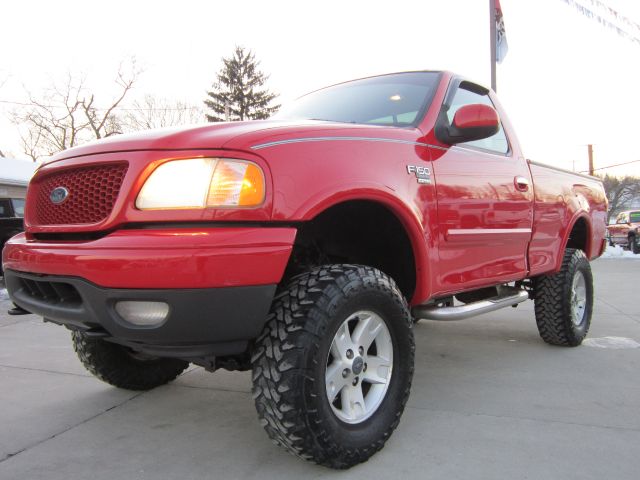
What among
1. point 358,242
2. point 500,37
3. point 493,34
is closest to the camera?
point 358,242

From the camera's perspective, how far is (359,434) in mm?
2230

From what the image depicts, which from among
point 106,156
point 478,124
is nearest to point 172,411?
point 106,156

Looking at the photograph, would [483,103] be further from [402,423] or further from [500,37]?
[500,37]

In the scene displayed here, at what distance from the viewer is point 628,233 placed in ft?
68.5

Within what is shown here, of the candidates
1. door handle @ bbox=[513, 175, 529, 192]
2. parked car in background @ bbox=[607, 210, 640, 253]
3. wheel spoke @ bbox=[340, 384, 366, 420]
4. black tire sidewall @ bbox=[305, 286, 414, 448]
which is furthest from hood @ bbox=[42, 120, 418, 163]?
parked car in background @ bbox=[607, 210, 640, 253]

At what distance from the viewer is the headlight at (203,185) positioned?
6.30 ft

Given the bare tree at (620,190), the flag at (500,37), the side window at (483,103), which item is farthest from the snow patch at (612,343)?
the bare tree at (620,190)

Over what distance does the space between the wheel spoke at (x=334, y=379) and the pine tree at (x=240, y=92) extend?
4064 cm

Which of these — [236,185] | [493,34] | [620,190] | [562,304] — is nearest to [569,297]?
[562,304]

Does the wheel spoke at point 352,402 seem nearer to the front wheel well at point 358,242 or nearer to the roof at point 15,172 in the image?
the front wheel well at point 358,242

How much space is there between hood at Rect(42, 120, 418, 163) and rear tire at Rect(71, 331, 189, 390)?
3.93 feet

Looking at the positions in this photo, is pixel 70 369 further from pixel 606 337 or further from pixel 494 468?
pixel 606 337

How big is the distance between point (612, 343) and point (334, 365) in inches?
138

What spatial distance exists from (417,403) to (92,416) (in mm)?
1864
